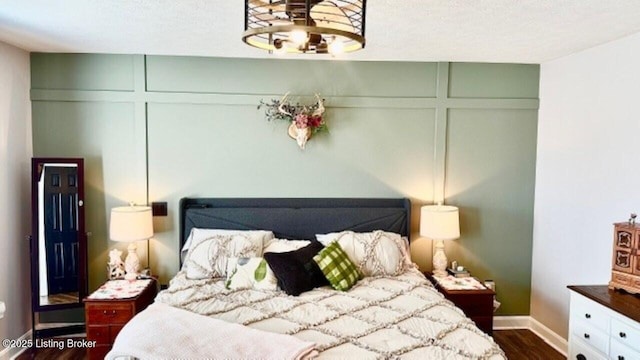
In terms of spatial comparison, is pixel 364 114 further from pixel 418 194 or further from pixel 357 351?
pixel 357 351

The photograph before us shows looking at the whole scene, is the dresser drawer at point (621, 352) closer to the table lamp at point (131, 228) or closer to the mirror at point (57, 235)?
the table lamp at point (131, 228)

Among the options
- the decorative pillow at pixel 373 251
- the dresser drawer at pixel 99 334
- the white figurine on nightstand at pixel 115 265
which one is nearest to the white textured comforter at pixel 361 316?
the decorative pillow at pixel 373 251

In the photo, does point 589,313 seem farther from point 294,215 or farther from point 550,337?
point 294,215

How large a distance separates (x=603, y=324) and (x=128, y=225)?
3407 mm

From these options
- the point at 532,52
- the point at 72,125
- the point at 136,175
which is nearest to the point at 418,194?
the point at 532,52

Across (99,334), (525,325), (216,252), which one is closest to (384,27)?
(216,252)

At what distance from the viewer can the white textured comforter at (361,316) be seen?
2139 millimetres

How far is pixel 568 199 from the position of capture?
3553 mm

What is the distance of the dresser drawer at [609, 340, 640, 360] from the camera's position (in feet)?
7.61

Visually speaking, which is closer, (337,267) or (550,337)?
(337,267)

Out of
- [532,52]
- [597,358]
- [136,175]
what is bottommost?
[597,358]

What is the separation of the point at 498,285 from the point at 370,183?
1.60 meters

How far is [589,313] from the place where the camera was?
2.66 m

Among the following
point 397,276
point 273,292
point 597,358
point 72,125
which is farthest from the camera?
point 72,125
